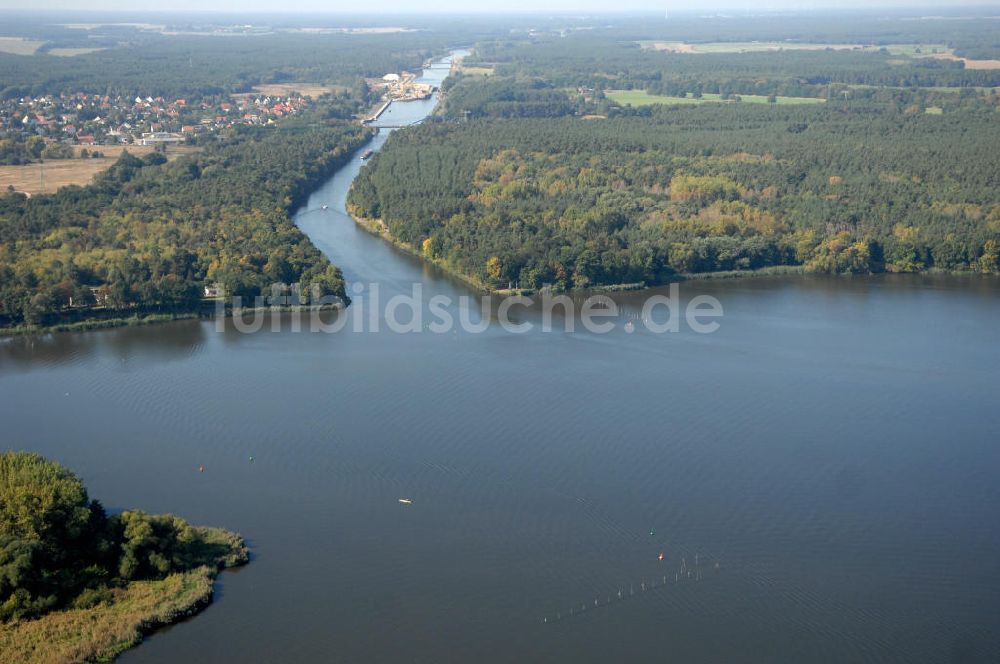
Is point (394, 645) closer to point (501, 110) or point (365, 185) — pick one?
point (365, 185)

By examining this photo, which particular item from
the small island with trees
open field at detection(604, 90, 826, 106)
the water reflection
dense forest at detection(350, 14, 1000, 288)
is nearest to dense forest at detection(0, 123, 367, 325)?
the water reflection

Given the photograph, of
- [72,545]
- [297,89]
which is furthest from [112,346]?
[297,89]

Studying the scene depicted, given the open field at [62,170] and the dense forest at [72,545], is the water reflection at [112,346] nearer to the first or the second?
the dense forest at [72,545]

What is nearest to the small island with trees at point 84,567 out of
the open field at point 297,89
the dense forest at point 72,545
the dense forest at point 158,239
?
the dense forest at point 72,545

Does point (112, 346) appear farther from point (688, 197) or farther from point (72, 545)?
point (688, 197)

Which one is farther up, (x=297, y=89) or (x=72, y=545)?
(x=297, y=89)

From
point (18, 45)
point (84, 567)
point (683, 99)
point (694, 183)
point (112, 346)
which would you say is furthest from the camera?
point (18, 45)
